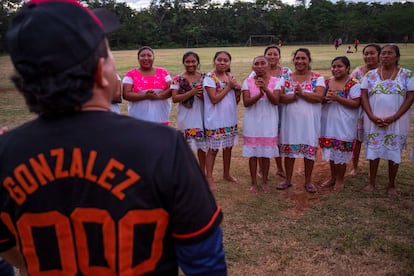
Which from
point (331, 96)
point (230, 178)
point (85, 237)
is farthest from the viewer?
point (230, 178)

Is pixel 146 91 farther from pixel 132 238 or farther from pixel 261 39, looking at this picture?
pixel 261 39

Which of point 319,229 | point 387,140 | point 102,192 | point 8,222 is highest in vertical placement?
point 102,192

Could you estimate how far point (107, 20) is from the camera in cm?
110

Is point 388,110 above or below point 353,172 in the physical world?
above

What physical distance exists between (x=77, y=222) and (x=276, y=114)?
3.72m

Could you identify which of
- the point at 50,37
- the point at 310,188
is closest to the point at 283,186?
the point at 310,188

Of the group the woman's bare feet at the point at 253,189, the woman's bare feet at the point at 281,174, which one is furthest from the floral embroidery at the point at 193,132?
the woman's bare feet at the point at 281,174

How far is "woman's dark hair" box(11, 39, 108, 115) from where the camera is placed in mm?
945

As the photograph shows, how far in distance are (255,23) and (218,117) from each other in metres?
63.8

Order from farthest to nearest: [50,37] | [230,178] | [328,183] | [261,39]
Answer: [261,39] < [230,178] < [328,183] < [50,37]

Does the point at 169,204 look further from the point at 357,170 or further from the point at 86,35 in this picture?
the point at 357,170

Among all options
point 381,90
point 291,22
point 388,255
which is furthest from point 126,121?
point 291,22

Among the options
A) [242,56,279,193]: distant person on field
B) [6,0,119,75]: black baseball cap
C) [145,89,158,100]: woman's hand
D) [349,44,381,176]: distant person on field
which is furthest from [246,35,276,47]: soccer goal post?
[6,0,119,75]: black baseball cap

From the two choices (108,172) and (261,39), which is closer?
(108,172)
